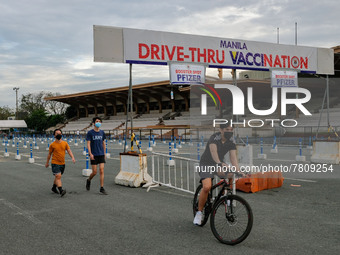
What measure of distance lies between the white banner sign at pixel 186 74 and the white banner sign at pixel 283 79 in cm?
344

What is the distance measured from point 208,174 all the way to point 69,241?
2.46 meters

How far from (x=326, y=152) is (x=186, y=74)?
8266mm

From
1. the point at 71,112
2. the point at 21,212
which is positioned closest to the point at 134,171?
the point at 21,212

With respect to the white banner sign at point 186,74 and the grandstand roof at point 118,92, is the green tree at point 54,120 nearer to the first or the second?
the grandstand roof at point 118,92

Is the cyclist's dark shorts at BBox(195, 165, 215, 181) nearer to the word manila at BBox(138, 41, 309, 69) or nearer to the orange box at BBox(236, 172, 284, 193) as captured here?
the orange box at BBox(236, 172, 284, 193)

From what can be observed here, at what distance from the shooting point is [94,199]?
935cm

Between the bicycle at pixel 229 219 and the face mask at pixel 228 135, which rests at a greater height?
the face mask at pixel 228 135

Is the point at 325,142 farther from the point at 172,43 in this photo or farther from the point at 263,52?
the point at 172,43

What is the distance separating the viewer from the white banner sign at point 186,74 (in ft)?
43.4

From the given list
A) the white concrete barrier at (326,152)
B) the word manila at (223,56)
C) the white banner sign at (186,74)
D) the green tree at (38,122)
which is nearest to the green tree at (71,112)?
the green tree at (38,122)

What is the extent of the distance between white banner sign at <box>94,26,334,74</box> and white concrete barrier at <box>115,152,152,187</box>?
129 inches

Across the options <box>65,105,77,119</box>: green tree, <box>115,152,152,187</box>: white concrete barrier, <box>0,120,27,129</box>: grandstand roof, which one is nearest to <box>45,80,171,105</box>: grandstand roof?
<box>65,105,77,119</box>: green tree

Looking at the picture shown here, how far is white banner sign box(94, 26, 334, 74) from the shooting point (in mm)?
12070

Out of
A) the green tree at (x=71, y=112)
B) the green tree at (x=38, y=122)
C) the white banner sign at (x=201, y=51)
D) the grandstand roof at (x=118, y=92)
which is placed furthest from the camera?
the green tree at (x=71, y=112)
